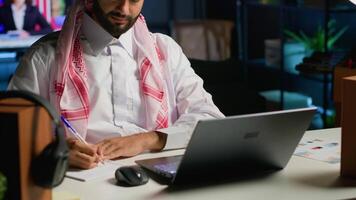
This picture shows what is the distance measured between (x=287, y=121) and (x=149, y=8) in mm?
3700

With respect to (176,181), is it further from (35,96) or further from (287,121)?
(35,96)

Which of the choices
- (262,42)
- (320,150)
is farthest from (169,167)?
(262,42)

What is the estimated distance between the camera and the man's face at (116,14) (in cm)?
208

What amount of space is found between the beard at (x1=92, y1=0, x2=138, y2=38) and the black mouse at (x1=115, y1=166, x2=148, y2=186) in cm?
65

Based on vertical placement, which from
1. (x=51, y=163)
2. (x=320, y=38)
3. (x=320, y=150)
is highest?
(x=51, y=163)

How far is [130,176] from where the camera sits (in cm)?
158

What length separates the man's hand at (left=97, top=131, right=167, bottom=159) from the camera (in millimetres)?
1842

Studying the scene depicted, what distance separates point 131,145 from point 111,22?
46 cm

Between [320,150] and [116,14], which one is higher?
[116,14]

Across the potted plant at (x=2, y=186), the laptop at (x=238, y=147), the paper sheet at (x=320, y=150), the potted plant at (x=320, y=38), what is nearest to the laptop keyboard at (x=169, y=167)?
the laptop at (x=238, y=147)

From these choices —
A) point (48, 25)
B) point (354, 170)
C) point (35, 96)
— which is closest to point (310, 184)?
point (354, 170)

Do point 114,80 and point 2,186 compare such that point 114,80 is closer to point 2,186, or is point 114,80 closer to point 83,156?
point 83,156

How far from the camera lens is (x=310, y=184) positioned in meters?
1.61

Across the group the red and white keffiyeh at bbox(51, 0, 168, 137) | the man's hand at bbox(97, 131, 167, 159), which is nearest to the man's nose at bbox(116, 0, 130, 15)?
→ the red and white keffiyeh at bbox(51, 0, 168, 137)
